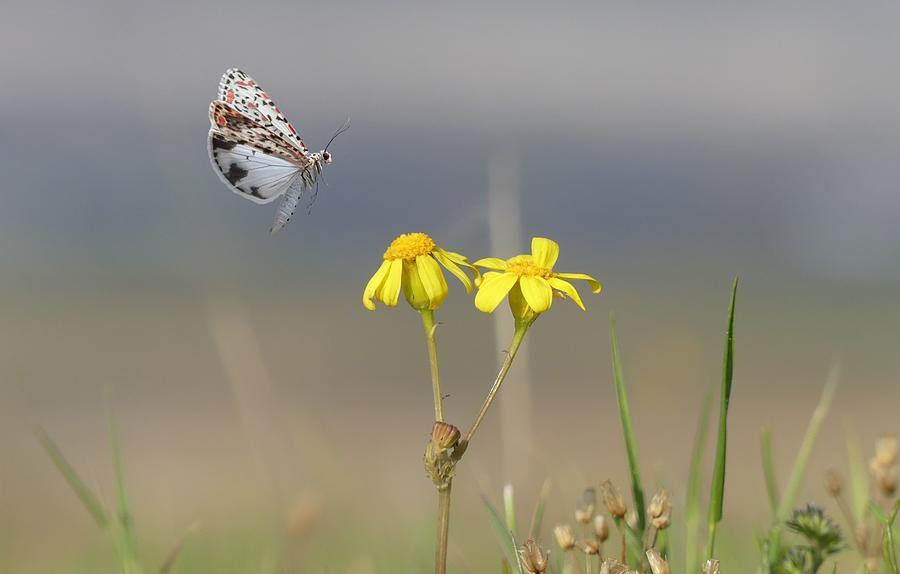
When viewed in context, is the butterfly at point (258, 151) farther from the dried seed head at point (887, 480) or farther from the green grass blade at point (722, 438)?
the dried seed head at point (887, 480)

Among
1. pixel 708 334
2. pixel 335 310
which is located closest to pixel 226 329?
pixel 708 334

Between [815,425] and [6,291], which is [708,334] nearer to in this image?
[6,291]

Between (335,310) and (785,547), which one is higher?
(785,547)

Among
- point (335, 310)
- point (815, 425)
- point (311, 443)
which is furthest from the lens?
point (335, 310)

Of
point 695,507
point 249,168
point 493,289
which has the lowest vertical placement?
point 695,507

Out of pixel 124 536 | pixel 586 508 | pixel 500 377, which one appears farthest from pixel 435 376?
pixel 124 536

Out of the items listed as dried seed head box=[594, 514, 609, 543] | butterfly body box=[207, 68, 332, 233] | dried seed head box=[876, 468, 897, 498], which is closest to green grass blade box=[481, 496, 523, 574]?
dried seed head box=[594, 514, 609, 543]

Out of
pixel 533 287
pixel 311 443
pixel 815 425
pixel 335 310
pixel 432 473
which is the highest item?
pixel 533 287

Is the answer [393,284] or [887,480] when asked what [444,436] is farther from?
[887,480]
